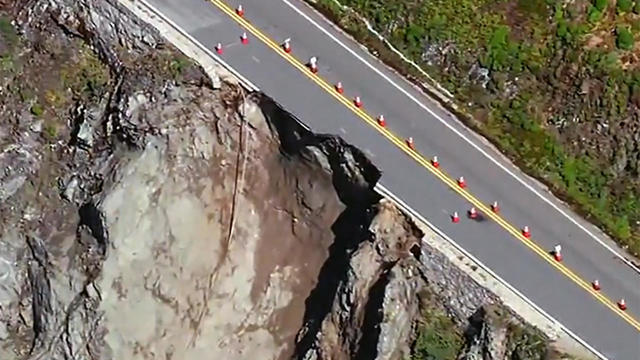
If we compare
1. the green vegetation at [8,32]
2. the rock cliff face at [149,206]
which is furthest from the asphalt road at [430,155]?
the green vegetation at [8,32]

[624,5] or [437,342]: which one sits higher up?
[624,5]

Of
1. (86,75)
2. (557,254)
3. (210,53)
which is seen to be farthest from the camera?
(86,75)

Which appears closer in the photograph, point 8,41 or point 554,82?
point 554,82

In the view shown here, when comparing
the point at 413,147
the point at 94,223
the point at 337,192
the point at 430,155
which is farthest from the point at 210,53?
the point at 430,155

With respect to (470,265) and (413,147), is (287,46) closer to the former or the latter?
(413,147)

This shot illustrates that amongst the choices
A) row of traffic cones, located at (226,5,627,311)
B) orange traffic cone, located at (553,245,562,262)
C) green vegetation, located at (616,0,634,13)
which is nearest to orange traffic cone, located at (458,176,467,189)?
row of traffic cones, located at (226,5,627,311)

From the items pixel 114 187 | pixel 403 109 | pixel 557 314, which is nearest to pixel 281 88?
pixel 403 109

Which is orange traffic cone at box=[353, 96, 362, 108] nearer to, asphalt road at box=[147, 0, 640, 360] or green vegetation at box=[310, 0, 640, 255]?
asphalt road at box=[147, 0, 640, 360]

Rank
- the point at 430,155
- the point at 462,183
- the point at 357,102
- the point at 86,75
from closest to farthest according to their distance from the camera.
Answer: the point at 462,183 < the point at 430,155 < the point at 357,102 < the point at 86,75
